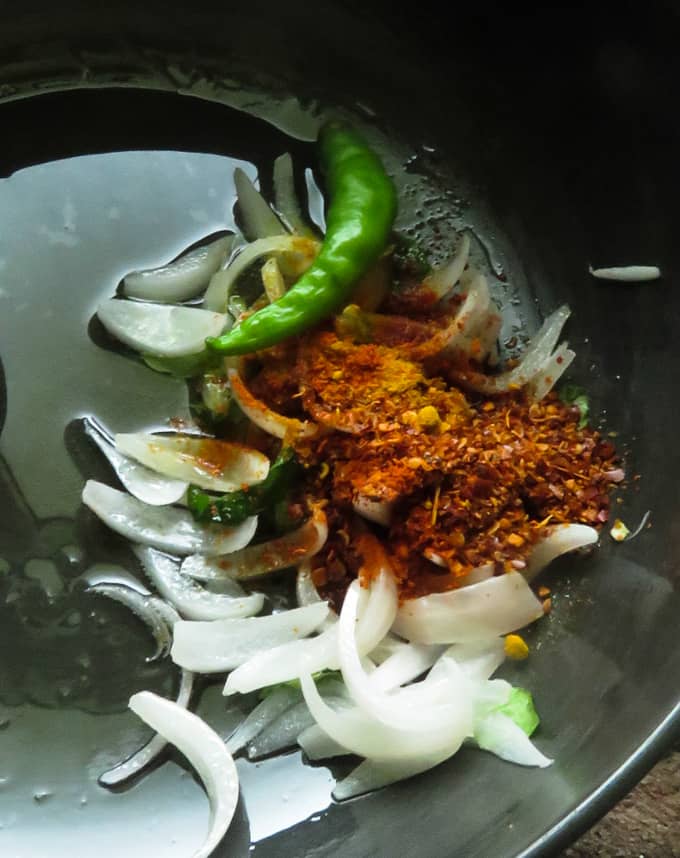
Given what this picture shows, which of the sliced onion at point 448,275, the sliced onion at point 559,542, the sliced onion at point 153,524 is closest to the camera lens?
the sliced onion at point 559,542

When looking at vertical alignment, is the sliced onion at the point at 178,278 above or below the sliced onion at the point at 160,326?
above

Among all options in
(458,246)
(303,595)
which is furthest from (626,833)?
(458,246)

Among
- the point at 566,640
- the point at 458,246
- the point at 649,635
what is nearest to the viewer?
the point at 649,635

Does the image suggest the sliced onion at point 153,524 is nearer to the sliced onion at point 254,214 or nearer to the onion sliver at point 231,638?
the onion sliver at point 231,638

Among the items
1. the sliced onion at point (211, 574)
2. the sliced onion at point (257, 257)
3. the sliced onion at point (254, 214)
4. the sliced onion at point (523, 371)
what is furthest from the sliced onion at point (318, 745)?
the sliced onion at point (254, 214)

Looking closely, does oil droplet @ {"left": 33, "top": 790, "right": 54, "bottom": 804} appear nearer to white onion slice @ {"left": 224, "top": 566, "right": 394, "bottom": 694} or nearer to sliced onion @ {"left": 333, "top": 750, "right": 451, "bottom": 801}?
white onion slice @ {"left": 224, "top": 566, "right": 394, "bottom": 694}

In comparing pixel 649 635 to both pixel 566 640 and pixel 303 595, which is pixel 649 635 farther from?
pixel 303 595

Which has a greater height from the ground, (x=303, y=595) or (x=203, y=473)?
(x=203, y=473)
